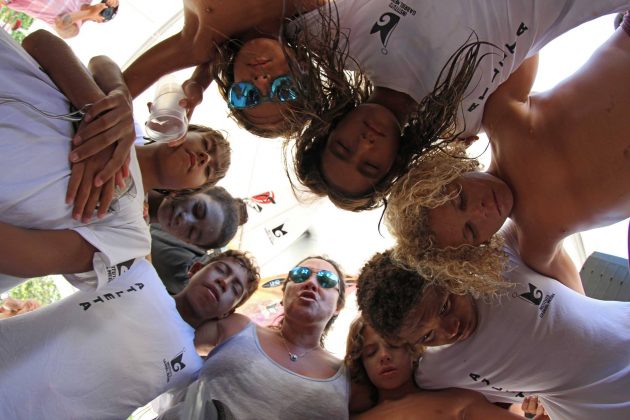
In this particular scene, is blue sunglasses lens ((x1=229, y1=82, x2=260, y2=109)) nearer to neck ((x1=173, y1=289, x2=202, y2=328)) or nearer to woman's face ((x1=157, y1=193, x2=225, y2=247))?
woman's face ((x1=157, y1=193, x2=225, y2=247))

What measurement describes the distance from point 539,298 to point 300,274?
136cm

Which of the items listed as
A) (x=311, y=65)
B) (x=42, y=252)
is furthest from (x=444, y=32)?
(x=42, y=252)

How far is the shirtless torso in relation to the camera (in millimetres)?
1710

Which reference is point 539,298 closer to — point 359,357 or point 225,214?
point 359,357

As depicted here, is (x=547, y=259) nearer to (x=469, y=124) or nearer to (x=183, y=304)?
(x=469, y=124)

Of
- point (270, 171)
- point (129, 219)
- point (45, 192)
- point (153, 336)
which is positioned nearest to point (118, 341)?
point (153, 336)

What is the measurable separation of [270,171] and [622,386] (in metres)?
3.65

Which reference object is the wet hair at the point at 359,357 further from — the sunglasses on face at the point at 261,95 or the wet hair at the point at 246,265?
the sunglasses on face at the point at 261,95


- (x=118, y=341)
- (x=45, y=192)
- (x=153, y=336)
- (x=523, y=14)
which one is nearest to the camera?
(x=45, y=192)

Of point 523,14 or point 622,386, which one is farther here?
point 622,386

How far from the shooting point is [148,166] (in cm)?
234

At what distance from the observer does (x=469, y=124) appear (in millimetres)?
1984

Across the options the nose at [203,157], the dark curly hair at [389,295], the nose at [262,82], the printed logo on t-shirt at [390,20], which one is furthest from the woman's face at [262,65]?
the dark curly hair at [389,295]

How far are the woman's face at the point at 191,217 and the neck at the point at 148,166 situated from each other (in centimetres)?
55
